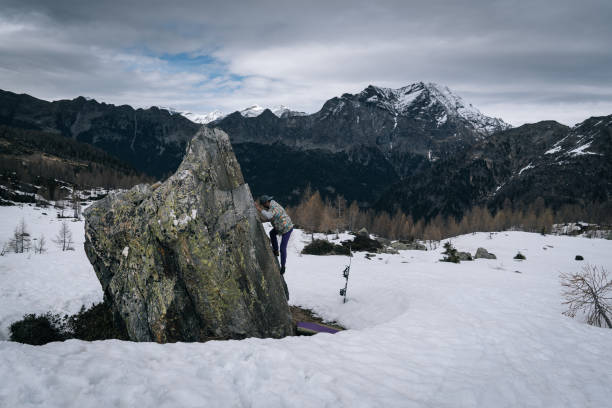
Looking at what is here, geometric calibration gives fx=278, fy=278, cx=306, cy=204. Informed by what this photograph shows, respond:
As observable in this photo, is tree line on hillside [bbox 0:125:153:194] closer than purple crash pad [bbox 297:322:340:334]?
No

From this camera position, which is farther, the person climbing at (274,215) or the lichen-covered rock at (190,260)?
the person climbing at (274,215)

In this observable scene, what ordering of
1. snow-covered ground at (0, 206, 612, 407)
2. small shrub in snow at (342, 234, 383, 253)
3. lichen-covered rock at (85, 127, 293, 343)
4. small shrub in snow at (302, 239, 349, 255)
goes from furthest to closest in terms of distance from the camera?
1. small shrub in snow at (342, 234, 383, 253)
2. small shrub in snow at (302, 239, 349, 255)
3. lichen-covered rock at (85, 127, 293, 343)
4. snow-covered ground at (0, 206, 612, 407)

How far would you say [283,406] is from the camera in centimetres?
519

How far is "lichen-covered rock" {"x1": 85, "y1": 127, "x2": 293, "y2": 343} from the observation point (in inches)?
376

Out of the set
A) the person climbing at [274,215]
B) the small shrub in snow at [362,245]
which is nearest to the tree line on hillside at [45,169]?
the small shrub in snow at [362,245]

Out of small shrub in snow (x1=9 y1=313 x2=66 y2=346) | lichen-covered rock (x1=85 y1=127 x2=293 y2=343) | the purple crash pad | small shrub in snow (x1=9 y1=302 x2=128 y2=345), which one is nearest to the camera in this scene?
lichen-covered rock (x1=85 y1=127 x2=293 y2=343)

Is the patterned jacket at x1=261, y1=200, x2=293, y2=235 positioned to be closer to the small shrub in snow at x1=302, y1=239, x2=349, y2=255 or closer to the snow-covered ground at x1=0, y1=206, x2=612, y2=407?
the snow-covered ground at x1=0, y1=206, x2=612, y2=407

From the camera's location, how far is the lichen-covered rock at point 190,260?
9562mm

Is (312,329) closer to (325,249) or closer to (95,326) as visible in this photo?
(95,326)

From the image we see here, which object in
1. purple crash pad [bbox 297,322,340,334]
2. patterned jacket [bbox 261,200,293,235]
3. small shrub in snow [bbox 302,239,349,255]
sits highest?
→ patterned jacket [bbox 261,200,293,235]

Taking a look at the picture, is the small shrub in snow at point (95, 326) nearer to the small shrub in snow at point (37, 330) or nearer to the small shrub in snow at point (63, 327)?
the small shrub in snow at point (63, 327)

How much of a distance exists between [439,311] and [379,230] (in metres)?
126

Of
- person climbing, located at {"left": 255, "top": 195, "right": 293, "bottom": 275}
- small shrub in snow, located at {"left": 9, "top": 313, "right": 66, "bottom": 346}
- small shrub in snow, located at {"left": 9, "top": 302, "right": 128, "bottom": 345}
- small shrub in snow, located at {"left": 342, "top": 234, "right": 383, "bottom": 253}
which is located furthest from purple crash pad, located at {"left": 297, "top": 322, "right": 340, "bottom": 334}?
small shrub in snow, located at {"left": 342, "top": 234, "right": 383, "bottom": 253}

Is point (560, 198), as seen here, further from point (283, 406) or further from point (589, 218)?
point (283, 406)
